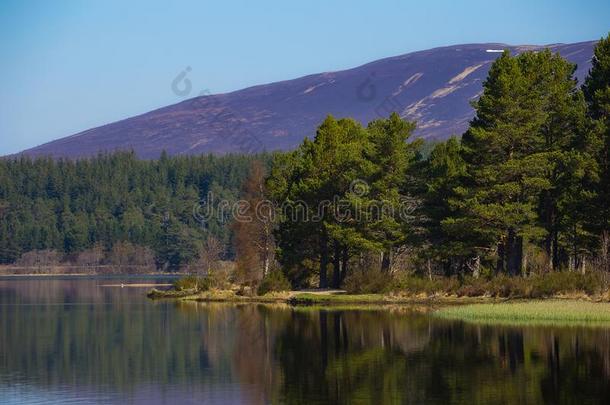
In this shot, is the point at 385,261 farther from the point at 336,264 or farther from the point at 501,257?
the point at 501,257

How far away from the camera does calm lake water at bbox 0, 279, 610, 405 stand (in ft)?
103

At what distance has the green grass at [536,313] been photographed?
48.0 meters

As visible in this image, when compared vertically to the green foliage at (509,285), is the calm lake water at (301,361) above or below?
below

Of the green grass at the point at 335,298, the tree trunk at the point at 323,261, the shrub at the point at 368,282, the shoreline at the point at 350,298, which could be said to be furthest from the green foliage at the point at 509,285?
the tree trunk at the point at 323,261

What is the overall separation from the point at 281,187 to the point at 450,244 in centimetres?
2023

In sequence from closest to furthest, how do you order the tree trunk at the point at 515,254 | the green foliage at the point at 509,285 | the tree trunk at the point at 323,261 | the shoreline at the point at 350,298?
the green foliage at the point at 509,285
the shoreline at the point at 350,298
the tree trunk at the point at 515,254
the tree trunk at the point at 323,261

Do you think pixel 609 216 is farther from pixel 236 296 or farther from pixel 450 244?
pixel 236 296

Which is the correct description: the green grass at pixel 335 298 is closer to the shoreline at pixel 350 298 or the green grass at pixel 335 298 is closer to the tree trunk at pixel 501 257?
the shoreline at pixel 350 298

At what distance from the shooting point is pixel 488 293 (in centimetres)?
6303

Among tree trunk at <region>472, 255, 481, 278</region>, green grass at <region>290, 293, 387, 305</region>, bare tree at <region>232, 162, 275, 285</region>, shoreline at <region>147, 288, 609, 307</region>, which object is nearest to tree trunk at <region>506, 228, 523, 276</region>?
tree trunk at <region>472, 255, 481, 278</region>

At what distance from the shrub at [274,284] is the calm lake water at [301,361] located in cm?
1520

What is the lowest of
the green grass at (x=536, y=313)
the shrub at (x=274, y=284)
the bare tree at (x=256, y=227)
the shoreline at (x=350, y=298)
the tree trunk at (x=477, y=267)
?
the shoreline at (x=350, y=298)

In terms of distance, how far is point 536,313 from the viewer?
1986 inches

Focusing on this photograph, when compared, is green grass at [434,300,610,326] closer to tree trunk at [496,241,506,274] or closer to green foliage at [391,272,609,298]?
green foliage at [391,272,609,298]
